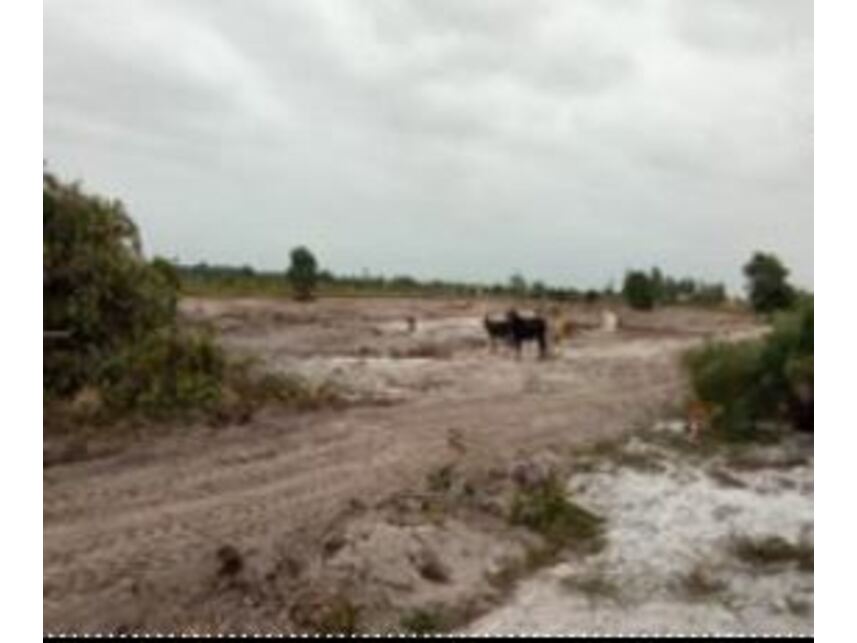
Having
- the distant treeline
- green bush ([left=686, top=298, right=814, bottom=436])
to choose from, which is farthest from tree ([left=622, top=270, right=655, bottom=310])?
→ green bush ([left=686, top=298, right=814, bottom=436])

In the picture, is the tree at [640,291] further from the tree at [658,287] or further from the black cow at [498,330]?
the black cow at [498,330]

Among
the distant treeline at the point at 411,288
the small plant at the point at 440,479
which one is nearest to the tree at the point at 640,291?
the distant treeline at the point at 411,288

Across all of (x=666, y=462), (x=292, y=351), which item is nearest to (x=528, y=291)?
(x=292, y=351)

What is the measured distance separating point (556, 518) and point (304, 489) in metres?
2.32

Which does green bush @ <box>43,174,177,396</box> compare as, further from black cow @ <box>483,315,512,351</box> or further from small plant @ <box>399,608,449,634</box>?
black cow @ <box>483,315,512,351</box>

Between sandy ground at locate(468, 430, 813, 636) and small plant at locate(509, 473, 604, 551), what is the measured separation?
150mm

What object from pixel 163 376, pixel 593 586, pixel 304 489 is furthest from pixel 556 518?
pixel 163 376

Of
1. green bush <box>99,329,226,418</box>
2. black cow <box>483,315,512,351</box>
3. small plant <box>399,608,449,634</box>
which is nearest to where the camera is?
small plant <box>399,608,449,634</box>

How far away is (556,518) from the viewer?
962 cm

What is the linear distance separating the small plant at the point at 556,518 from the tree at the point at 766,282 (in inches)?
1080

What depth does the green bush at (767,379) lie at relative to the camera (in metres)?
13.3

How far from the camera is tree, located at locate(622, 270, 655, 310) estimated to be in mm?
46156

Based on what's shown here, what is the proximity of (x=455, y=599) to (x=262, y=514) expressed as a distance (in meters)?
2.52

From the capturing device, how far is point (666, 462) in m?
12.3
